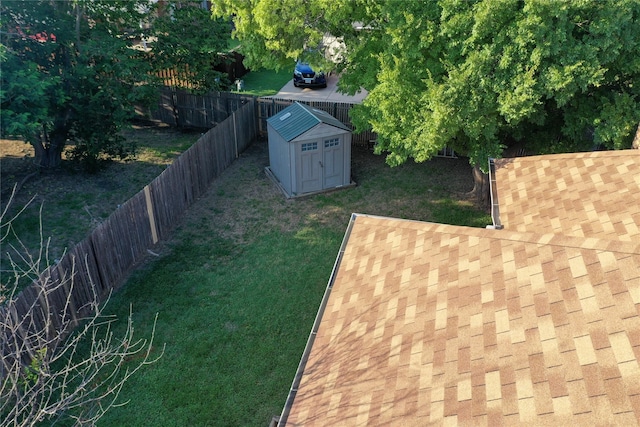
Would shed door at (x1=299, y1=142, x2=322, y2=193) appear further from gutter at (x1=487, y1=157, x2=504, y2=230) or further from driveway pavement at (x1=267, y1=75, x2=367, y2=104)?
driveway pavement at (x1=267, y1=75, x2=367, y2=104)

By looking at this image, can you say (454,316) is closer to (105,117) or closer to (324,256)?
(324,256)

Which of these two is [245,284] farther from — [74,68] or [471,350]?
[74,68]

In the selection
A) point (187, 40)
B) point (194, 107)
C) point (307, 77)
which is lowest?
point (194, 107)

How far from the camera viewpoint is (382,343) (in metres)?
6.52

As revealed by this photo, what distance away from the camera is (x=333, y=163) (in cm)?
1606

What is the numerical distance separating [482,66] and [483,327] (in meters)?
6.67

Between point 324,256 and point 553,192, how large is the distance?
19.4ft

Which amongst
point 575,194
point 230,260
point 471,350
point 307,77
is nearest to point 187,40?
point 230,260

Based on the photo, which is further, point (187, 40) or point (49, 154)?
point (187, 40)

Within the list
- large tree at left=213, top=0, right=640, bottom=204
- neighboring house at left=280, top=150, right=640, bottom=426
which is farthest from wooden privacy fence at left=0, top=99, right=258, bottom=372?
large tree at left=213, top=0, right=640, bottom=204

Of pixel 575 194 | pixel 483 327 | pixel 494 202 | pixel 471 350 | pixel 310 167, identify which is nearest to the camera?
pixel 471 350

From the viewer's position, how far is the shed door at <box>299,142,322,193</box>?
50.9 ft

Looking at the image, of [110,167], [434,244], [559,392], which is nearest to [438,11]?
[434,244]

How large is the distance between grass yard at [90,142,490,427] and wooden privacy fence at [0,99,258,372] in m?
0.44
